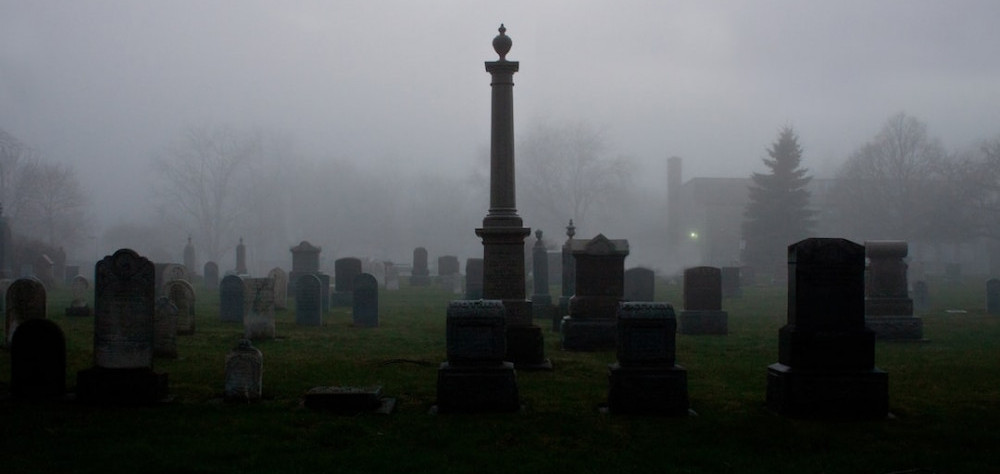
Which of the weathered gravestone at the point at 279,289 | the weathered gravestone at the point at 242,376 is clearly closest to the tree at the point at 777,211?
the weathered gravestone at the point at 279,289

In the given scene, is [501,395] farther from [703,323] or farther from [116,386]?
[703,323]

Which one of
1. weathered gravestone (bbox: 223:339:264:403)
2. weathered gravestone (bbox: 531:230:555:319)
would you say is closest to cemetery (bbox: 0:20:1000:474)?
weathered gravestone (bbox: 223:339:264:403)

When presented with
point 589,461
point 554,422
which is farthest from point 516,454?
point 554,422

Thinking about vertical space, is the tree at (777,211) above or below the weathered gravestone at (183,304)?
above

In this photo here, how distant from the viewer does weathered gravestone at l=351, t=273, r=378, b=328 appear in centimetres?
1814

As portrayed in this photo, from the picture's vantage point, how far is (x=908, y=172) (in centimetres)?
5644

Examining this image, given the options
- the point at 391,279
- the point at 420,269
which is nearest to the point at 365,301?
the point at 391,279

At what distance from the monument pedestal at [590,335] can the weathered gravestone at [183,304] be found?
7.10m

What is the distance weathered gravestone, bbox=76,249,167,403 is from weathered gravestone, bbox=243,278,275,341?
6.44 metres

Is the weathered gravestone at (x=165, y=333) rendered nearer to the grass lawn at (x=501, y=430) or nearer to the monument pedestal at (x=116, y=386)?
the grass lawn at (x=501, y=430)

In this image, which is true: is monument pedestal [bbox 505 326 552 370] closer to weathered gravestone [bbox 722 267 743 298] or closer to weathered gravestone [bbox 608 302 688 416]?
weathered gravestone [bbox 608 302 688 416]

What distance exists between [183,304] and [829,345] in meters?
12.0

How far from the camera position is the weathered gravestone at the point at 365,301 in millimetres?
18141

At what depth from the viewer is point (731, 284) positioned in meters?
30.5
